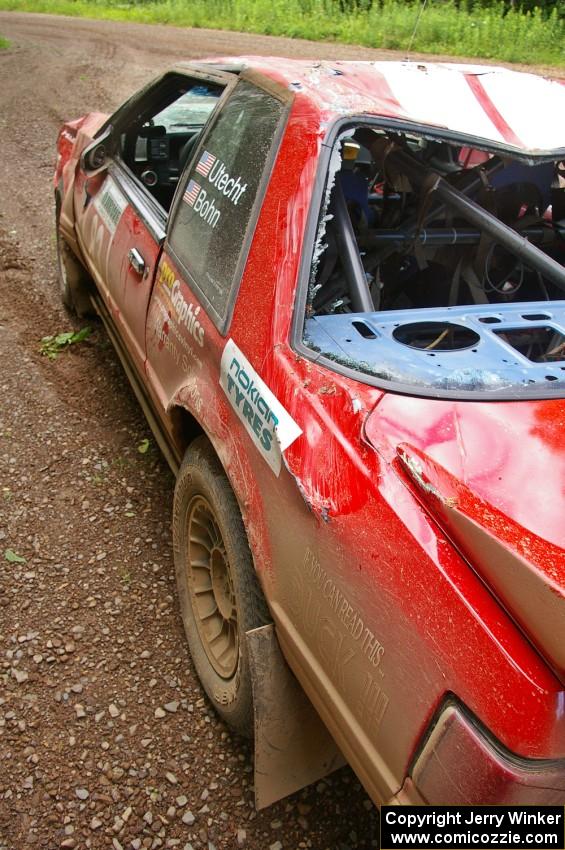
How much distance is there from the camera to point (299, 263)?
1.85 m

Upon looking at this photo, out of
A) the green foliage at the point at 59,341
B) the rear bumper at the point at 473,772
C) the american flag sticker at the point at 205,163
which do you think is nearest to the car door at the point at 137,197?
the american flag sticker at the point at 205,163

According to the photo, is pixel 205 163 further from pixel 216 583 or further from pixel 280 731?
pixel 280 731

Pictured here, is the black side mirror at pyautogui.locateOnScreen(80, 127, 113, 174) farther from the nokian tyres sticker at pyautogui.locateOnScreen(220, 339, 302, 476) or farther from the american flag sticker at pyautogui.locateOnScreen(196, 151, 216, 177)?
the nokian tyres sticker at pyautogui.locateOnScreen(220, 339, 302, 476)

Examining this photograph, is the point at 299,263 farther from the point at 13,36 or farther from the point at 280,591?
the point at 13,36

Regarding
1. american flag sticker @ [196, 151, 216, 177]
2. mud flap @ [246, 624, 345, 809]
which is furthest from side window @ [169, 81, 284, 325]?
mud flap @ [246, 624, 345, 809]

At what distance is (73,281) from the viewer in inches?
165

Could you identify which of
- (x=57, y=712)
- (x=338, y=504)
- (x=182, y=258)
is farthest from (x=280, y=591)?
(x=182, y=258)

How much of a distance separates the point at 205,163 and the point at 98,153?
126cm

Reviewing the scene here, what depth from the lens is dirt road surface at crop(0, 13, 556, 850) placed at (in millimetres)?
2004

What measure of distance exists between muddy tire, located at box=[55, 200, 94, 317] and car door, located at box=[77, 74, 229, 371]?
0.55 meters

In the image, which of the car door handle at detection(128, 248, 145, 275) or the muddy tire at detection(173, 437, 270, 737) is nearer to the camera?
the muddy tire at detection(173, 437, 270, 737)

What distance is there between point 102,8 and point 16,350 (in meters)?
20.2

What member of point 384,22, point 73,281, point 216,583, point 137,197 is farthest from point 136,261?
point 384,22

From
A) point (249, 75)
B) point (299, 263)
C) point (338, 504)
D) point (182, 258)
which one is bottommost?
point (338, 504)
